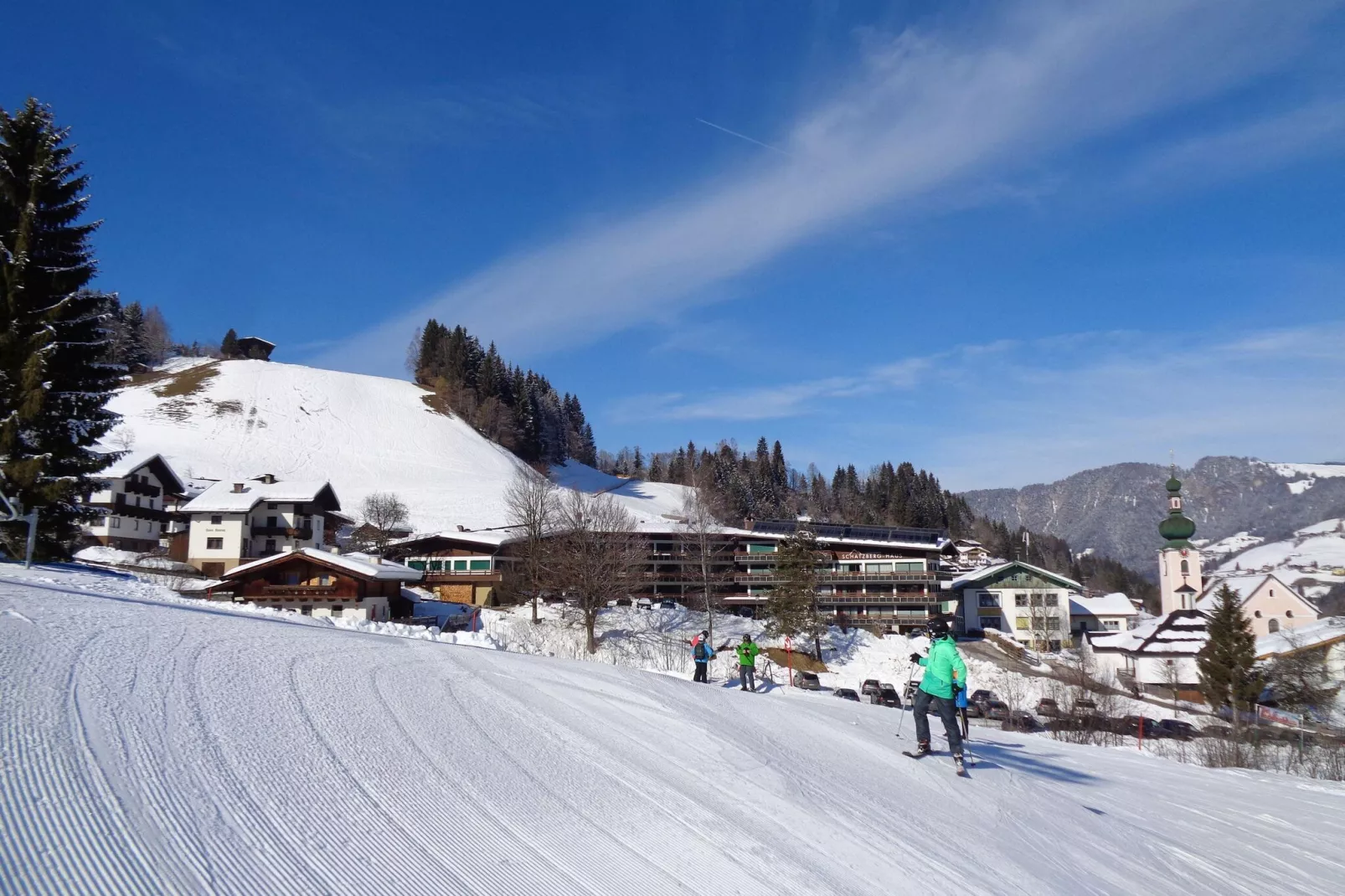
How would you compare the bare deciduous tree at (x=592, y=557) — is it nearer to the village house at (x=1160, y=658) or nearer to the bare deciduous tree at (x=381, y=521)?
the bare deciduous tree at (x=381, y=521)

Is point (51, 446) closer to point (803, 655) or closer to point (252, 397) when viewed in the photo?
point (803, 655)

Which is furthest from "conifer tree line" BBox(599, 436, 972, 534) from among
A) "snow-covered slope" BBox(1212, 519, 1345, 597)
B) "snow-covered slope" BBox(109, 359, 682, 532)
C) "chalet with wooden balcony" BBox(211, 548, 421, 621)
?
"chalet with wooden balcony" BBox(211, 548, 421, 621)

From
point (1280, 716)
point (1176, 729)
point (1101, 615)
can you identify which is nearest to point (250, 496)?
point (1176, 729)

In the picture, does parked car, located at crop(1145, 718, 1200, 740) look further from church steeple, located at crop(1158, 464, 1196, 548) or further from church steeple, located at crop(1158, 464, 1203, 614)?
church steeple, located at crop(1158, 464, 1196, 548)

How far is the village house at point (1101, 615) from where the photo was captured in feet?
266

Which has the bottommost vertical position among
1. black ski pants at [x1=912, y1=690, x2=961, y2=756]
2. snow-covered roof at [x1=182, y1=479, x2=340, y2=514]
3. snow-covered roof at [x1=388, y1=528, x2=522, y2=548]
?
black ski pants at [x1=912, y1=690, x2=961, y2=756]

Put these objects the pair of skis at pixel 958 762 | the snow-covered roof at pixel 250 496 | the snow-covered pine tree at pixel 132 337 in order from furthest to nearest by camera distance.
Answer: the snow-covered pine tree at pixel 132 337 < the snow-covered roof at pixel 250 496 < the pair of skis at pixel 958 762

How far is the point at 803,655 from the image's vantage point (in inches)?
1921

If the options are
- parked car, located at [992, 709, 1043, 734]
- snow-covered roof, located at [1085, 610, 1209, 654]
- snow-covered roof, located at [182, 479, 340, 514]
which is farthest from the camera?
snow-covered roof, located at [182, 479, 340, 514]

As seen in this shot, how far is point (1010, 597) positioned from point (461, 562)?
4863cm

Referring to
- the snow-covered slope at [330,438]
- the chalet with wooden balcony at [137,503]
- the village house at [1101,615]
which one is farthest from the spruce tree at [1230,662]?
the chalet with wooden balcony at [137,503]

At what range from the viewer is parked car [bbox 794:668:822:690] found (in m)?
33.3

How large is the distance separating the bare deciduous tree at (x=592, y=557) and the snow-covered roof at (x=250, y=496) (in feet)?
68.5

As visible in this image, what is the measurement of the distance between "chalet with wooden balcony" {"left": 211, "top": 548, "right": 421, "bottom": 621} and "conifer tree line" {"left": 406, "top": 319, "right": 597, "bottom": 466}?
8844 cm
